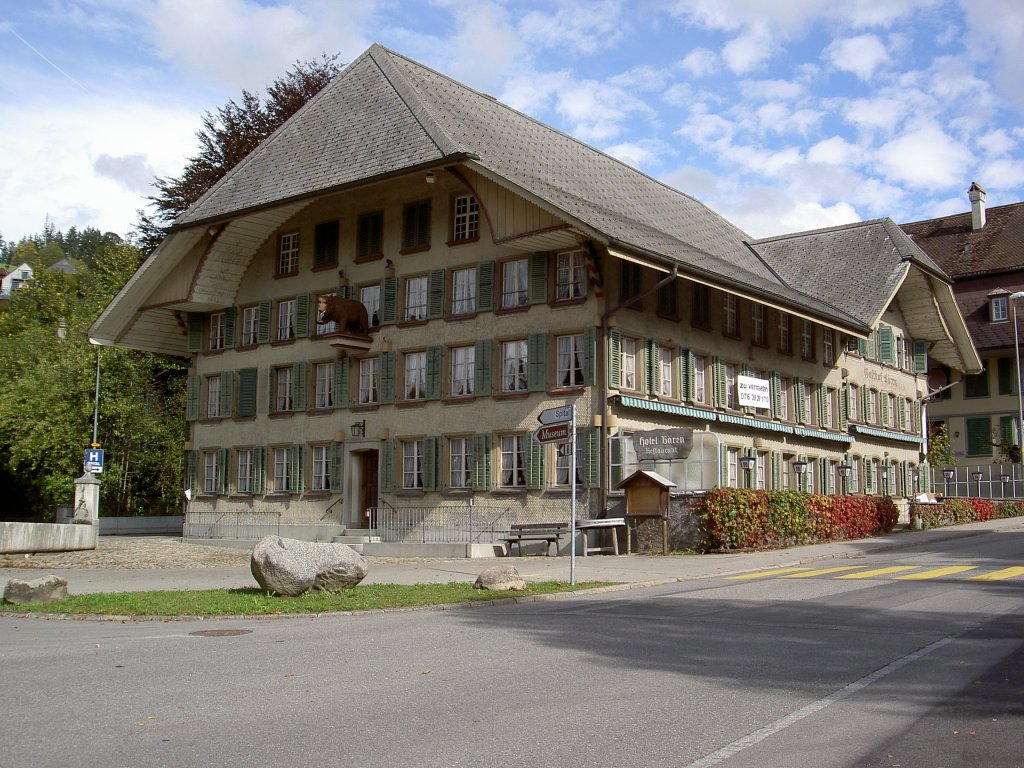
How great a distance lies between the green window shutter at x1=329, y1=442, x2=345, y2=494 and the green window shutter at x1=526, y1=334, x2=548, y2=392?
6561mm

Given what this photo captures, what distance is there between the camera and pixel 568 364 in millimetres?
27766

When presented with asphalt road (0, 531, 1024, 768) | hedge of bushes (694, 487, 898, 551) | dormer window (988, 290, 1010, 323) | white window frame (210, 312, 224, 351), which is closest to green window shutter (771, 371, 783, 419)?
hedge of bushes (694, 487, 898, 551)

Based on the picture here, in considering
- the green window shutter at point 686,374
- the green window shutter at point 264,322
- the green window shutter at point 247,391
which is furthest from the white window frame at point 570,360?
the green window shutter at point 247,391

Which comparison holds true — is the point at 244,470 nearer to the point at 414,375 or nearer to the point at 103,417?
the point at 414,375

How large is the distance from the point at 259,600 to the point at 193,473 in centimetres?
2252

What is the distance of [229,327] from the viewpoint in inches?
1385

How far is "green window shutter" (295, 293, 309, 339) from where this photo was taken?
108 ft

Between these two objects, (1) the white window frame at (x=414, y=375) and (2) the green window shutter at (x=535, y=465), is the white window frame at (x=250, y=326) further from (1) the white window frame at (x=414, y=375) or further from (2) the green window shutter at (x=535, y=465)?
(2) the green window shutter at (x=535, y=465)

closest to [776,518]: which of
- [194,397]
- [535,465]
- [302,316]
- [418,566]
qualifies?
[535,465]

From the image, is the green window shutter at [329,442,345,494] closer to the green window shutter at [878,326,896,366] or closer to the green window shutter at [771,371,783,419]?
the green window shutter at [771,371,783,419]

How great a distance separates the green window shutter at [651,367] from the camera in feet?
93.1

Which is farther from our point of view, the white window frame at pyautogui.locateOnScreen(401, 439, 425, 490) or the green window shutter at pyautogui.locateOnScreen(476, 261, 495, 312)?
the white window frame at pyautogui.locateOnScreen(401, 439, 425, 490)

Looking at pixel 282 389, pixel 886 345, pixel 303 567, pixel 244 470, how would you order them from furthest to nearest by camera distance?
pixel 886 345
pixel 244 470
pixel 282 389
pixel 303 567

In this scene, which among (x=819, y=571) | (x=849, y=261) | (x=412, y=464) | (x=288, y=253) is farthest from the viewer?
(x=849, y=261)
